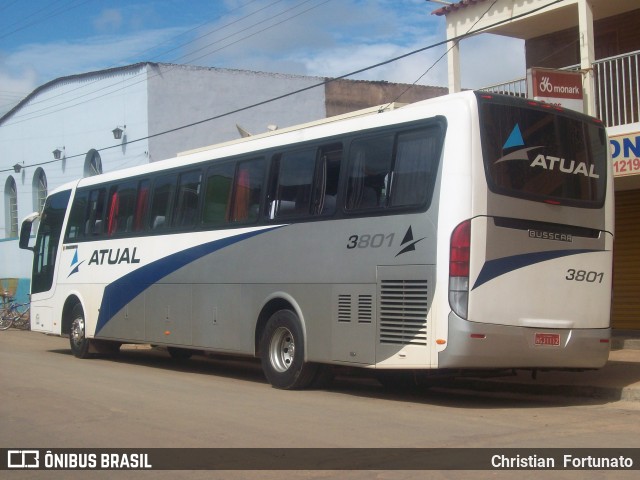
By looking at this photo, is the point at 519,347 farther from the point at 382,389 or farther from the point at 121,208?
the point at 121,208

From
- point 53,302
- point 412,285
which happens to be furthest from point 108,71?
point 412,285

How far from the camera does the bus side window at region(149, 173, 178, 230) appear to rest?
15.1m

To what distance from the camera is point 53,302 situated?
18703 mm

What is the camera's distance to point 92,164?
1300 inches

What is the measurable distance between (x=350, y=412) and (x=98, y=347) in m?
9.24

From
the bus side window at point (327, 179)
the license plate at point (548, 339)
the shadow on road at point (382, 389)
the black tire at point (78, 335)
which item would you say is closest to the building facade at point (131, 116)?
the black tire at point (78, 335)

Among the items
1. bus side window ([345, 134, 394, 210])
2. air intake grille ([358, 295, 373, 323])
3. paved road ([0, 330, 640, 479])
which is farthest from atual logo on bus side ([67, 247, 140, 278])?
air intake grille ([358, 295, 373, 323])

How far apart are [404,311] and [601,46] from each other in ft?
34.3

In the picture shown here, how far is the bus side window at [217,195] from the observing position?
13726 millimetres

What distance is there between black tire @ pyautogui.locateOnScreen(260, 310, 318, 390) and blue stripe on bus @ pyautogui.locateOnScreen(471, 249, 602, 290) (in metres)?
3.04

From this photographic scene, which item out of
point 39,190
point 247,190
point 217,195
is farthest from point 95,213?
point 39,190

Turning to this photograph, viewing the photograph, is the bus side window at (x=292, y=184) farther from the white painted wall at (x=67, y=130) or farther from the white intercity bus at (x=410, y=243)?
the white painted wall at (x=67, y=130)

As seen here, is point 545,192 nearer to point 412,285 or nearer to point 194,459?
point 412,285

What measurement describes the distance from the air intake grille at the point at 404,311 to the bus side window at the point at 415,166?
985 mm
